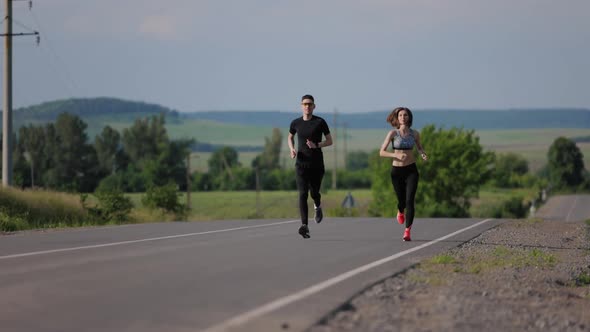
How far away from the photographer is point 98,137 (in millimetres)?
142625

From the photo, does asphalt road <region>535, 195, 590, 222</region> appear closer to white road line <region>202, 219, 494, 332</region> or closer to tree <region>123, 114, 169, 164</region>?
white road line <region>202, 219, 494, 332</region>

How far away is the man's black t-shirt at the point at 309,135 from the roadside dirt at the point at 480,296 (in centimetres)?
259

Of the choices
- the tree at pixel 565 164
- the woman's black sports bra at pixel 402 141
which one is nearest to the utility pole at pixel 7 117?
the woman's black sports bra at pixel 402 141

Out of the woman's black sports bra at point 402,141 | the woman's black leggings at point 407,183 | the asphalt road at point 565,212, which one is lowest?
the asphalt road at point 565,212

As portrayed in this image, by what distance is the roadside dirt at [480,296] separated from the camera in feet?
25.0

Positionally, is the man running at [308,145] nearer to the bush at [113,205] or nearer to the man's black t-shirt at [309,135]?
the man's black t-shirt at [309,135]

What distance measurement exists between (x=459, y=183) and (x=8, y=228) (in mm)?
80687

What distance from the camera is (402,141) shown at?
15.4 metres

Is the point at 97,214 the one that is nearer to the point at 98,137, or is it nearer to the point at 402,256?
the point at 402,256

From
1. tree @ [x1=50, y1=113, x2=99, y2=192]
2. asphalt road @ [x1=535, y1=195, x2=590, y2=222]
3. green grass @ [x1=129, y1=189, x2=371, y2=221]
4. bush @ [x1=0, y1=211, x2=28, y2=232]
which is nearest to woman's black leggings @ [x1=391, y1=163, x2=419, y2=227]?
bush @ [x1=0, y1=211, x2=28, y2=232]

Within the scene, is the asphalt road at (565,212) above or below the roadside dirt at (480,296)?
below

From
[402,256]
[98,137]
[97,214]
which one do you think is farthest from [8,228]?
[98,137]

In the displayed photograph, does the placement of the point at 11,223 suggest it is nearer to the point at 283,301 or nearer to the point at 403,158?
the point at 403,158

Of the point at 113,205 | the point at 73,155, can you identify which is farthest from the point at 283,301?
the point at 73,155
